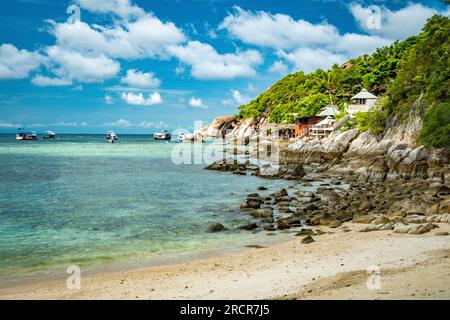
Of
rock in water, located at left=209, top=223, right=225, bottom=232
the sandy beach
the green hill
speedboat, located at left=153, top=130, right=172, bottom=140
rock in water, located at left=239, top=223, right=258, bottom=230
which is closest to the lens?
the sandy beach

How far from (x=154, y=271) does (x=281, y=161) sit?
4149 cm

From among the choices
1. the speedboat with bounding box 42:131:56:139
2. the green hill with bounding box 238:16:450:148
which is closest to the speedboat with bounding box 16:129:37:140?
the speedboat with bounding box 42:131:56:139

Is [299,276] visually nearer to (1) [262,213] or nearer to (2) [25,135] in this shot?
(1) [262,213]

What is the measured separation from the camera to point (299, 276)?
1048 cm

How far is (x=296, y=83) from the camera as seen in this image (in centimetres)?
12025

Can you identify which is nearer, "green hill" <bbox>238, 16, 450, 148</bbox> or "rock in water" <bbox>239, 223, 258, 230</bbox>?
"rock in water" <bbox>239, 223, 258, 230</bbox>

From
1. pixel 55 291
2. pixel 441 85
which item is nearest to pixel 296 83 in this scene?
pixel 441 85

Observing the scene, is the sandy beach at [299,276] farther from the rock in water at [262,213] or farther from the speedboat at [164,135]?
the speedboat at [164,135]

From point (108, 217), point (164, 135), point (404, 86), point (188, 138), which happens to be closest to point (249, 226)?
point (108, 217)

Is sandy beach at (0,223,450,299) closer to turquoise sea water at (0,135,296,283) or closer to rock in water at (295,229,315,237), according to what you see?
rock in water at (295,229,315,237)

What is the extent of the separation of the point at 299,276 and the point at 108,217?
48.4 ft

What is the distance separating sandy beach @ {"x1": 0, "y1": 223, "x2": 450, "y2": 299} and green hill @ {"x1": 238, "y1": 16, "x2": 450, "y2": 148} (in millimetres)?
18268

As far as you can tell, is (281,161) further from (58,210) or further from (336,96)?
(336,96)

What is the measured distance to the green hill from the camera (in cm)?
3053
